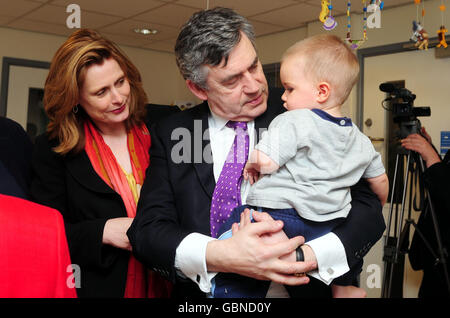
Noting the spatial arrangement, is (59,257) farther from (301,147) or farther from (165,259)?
(301,147)

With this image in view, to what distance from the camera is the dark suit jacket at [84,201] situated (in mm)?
1357

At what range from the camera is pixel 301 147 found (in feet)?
3.55

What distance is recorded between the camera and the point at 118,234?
1278 millimetres

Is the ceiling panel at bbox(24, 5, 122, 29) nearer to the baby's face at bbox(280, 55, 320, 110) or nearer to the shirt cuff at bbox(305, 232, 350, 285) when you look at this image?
the baby's face at bbox(280, 55, 320, 110)

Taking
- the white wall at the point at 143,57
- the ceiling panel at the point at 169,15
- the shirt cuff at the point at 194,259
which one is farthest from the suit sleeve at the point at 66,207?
the white wall at the point at 143,57

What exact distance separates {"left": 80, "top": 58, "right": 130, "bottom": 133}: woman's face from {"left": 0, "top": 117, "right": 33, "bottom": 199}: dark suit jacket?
0.22 metres

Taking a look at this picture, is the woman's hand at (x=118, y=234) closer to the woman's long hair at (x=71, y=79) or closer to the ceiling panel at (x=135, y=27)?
the woman's long hair at (x=71, y=79)

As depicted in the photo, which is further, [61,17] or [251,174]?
[61,17]

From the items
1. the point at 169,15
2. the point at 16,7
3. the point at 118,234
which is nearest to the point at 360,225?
the point at 118,234

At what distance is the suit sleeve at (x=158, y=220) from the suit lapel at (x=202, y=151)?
7 cm

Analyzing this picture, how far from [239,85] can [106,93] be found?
0.46 metres

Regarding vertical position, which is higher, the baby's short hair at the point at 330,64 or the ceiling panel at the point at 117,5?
the ceiling panel at the point at 117,5

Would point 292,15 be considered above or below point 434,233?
above

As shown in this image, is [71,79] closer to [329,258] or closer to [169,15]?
[329,258]
